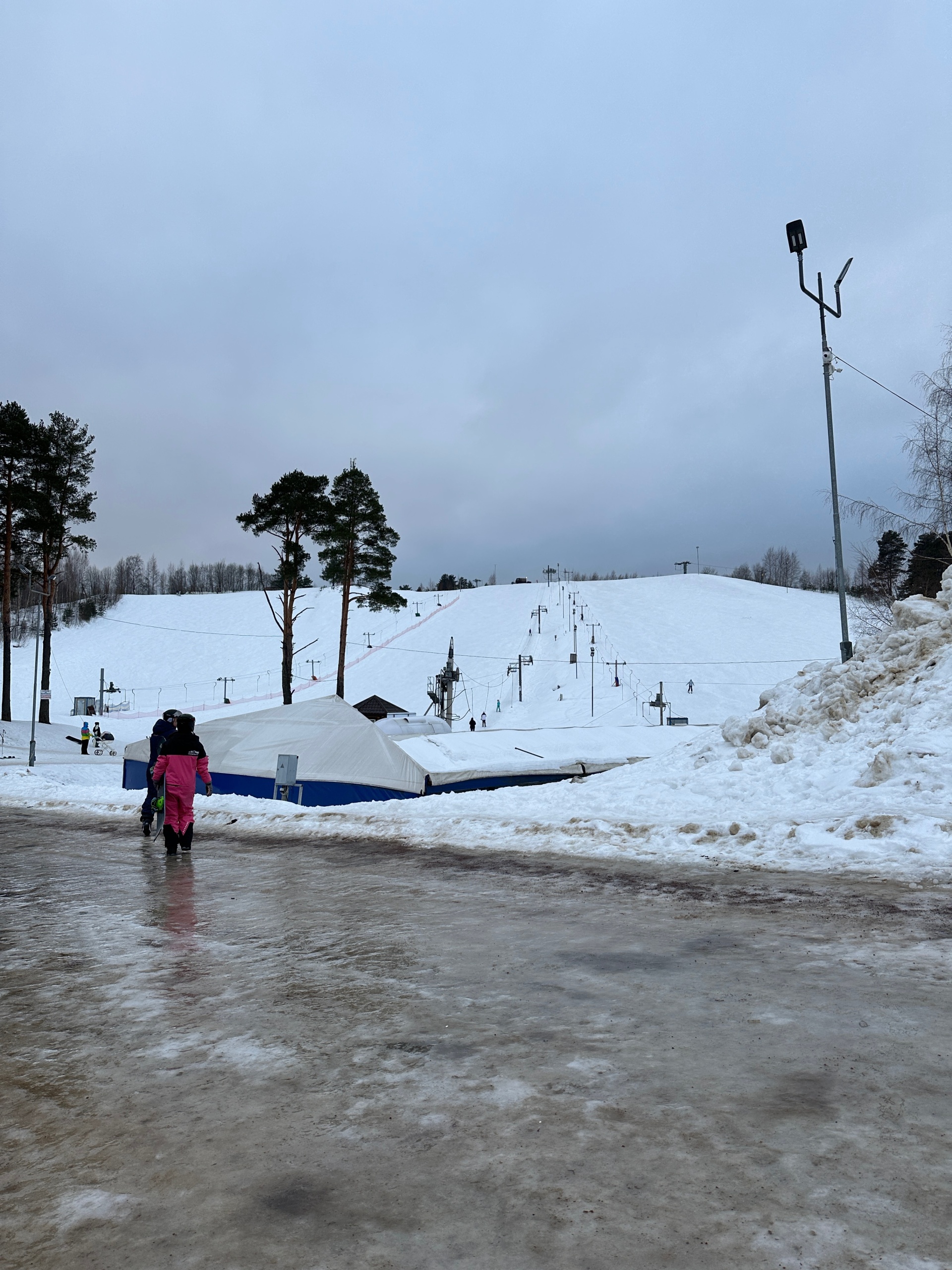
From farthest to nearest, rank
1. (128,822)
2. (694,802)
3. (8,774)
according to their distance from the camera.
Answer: (8,774)
(128,822)
(694,802)

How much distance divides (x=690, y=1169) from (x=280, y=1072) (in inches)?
70.4

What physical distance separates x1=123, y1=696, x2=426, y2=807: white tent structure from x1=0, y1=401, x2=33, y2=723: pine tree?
18.5m

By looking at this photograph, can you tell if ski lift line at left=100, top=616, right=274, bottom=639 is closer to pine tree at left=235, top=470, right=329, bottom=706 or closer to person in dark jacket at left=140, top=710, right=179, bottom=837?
pine tree at left=235, top=470, right=329, bottom=706

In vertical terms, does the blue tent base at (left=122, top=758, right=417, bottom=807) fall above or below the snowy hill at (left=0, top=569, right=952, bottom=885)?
below

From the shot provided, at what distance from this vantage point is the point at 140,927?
256 inches

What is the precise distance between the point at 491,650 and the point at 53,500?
37.2 meters

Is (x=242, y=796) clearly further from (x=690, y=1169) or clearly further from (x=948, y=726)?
(x=690, y=1169)

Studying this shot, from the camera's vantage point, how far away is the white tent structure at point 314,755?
1755cm

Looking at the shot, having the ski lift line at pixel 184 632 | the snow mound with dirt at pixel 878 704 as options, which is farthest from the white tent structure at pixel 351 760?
the ski lift line at pixel 184 632

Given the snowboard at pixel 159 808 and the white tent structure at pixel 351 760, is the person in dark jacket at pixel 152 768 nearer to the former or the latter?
the snowboard at pixel 159 808

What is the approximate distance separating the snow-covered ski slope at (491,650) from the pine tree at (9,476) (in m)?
12.6

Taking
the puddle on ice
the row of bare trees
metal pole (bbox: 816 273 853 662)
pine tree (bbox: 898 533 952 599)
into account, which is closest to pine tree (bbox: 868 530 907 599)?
pine tree (bbox: 898 533 952 599)

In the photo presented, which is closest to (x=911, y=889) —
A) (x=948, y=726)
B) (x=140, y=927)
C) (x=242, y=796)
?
(x=948, y=726)

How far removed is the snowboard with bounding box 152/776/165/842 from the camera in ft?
40.7
